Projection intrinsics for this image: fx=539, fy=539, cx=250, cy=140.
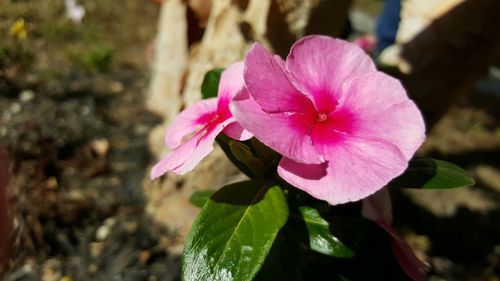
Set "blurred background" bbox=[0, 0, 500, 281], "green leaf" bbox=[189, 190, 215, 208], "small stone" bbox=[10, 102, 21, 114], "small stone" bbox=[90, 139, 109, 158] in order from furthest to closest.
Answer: "small stone" bbox=[10, 102, 21, 114]
"small stone" bbox=[90, 139, 109, 158]
"blurred background" bbox=[0, 0, 500, 281]
"green leaf" bbox=[189, 190, 215, 208]

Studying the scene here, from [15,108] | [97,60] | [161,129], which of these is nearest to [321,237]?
[161,129]

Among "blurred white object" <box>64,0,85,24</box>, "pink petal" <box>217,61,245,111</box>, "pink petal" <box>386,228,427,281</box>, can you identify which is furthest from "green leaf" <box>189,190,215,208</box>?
"blurred white object" <box>64,0,85,24</box>

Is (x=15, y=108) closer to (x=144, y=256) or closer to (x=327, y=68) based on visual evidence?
(x=144, y=256)

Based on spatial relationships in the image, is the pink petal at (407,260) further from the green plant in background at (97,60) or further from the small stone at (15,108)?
the green plant in background at (97,60)

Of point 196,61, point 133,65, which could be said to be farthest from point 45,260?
point 133,65

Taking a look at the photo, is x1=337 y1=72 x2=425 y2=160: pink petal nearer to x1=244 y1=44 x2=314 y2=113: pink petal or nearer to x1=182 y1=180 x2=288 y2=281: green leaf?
x1=244 y1=44 x2=314 y2=113: pink petal

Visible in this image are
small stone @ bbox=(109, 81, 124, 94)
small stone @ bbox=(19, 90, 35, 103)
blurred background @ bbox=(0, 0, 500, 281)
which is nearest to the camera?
blurred background @ bbox=(0, 0, 500, 281)

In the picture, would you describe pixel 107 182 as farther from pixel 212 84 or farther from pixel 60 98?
pixel 212 84
